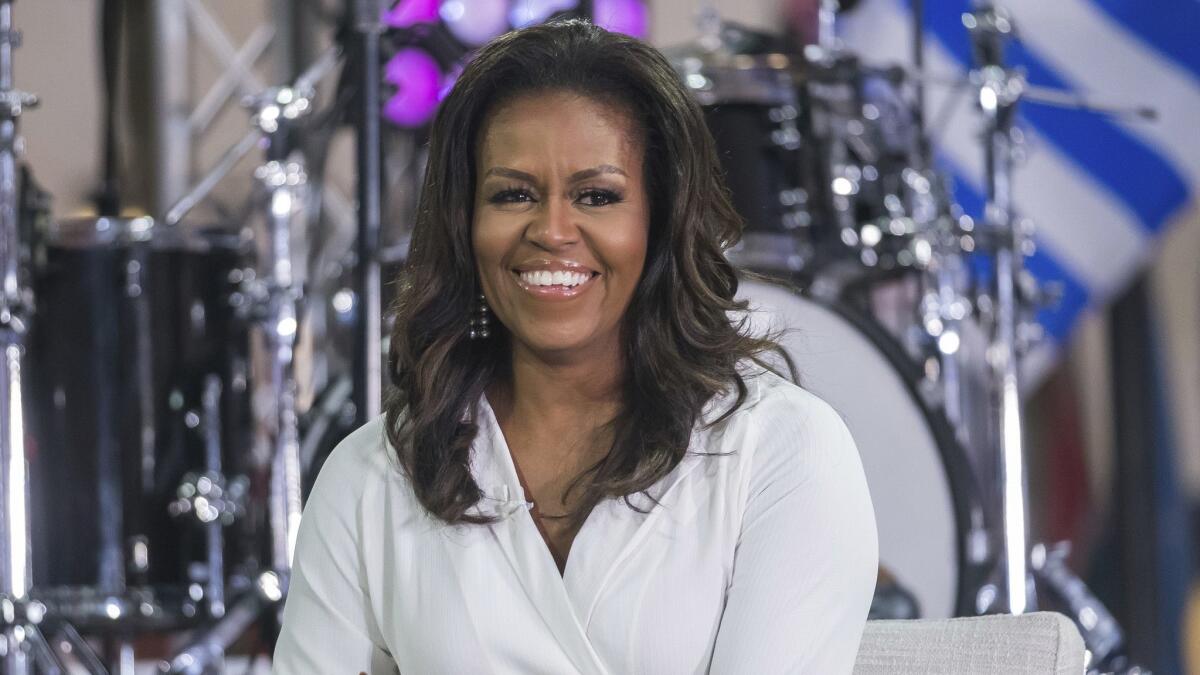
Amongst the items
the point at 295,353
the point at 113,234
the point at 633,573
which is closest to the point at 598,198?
the point at 633,573

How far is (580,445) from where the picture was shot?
5.06 ft

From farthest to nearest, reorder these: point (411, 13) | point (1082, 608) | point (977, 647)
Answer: point (411, 13), point (1082, 608), point (977, 647)

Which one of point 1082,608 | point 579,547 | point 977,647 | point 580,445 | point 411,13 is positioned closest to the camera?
point 977,647

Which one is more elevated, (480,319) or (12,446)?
(480,319)

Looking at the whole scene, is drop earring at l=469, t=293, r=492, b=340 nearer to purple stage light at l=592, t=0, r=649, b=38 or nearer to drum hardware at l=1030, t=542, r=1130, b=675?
drum hardware at l=1030, t=542, r=1130, b=675

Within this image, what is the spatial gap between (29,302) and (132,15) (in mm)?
1332

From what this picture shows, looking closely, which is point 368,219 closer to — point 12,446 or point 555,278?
point 12,446

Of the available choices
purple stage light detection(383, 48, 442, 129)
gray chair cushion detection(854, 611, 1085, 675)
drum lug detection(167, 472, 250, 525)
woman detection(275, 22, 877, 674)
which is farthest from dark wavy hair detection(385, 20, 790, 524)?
purple stage light detection(383, 48, 442, 129)

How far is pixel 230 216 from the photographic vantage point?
4.25 m

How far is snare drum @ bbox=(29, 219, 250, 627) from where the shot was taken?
3.59m

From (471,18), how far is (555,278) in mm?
3135

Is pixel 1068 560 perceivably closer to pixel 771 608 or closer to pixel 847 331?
pixel 847 331

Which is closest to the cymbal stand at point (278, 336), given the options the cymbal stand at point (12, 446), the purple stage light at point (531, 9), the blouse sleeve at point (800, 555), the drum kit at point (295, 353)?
the drum kit at point (295, 353)

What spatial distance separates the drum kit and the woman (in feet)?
4.56
